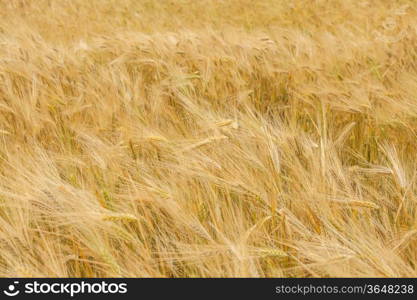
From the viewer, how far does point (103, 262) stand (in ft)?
3.25

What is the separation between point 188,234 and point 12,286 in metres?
0.39

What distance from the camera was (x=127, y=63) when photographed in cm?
274

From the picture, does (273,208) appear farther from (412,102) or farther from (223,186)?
(412,102)

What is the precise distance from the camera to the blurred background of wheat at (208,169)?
997 millimetres

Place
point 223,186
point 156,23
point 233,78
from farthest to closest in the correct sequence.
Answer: point 156,23 → point 233,78 → point 223,186

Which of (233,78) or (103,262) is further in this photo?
(233,78)

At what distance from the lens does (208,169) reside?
1256 mm

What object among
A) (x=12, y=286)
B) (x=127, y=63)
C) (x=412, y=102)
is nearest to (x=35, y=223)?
(x=12, y=286)

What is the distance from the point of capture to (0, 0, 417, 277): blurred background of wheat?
997 millimetres

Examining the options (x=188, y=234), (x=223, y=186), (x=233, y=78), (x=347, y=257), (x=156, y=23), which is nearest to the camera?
(x=347, y=257)

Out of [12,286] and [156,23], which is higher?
[156,23]

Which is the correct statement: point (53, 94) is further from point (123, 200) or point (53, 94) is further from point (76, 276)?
point (76, 276)

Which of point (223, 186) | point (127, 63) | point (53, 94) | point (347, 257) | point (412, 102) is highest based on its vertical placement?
point (127, 63)

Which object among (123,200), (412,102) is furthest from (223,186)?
(412,102)
